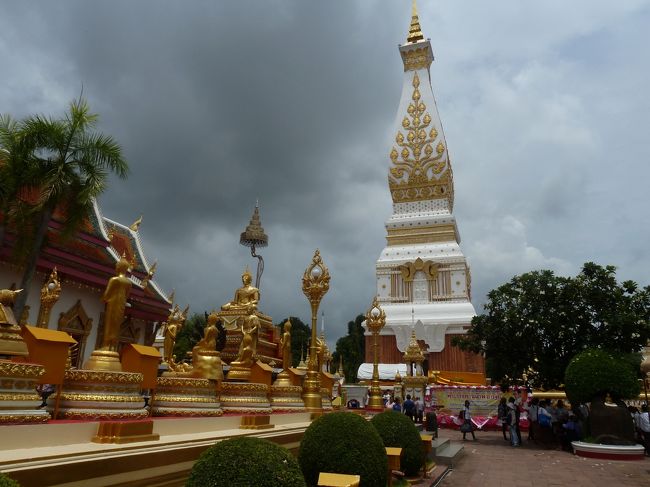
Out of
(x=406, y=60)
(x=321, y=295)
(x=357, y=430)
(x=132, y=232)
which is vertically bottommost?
(x=357, y=430)

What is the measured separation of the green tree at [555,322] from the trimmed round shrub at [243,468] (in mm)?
16772

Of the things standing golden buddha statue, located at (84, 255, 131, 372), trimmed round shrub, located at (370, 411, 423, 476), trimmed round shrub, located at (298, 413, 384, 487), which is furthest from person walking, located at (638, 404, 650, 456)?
standing golden buddha statue, located at (84, 255, 131, 372)

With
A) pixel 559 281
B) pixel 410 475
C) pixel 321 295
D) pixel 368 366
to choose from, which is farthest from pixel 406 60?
pixel 410 475

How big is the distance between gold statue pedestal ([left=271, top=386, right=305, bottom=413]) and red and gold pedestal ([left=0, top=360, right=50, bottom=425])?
5.53 meters

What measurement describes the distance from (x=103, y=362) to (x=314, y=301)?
7401mm

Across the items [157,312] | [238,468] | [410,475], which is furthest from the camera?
[157,312]

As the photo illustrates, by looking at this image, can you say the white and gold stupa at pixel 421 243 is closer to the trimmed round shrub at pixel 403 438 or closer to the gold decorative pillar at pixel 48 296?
the gold decorative pillar at pixel 48 296

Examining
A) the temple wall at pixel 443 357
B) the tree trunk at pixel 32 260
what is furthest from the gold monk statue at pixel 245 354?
the temple wall at pixel 443 357

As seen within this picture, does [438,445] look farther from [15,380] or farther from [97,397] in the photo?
[15,380]

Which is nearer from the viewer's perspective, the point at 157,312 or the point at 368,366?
the point at 157,312

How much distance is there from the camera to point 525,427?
76.6ft

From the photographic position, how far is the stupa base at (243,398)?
8.16m

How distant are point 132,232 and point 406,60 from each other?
118 ft

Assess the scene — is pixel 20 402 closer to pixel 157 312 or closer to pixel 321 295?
pixel 321 295
